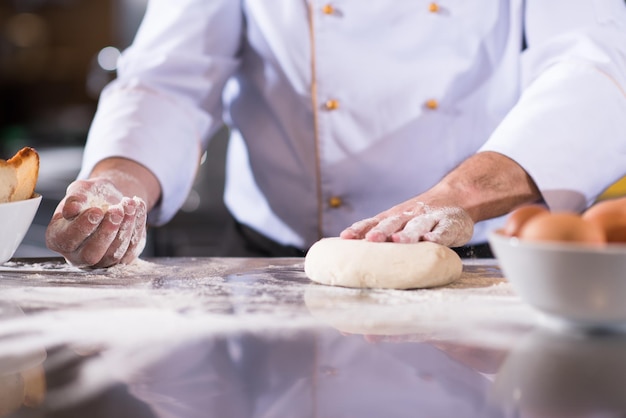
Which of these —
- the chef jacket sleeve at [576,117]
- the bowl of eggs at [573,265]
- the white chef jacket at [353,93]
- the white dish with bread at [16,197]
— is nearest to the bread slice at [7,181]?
the white dish with bread at [16,197]

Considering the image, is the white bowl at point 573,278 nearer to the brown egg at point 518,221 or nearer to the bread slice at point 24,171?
the brown egg at point 518,221

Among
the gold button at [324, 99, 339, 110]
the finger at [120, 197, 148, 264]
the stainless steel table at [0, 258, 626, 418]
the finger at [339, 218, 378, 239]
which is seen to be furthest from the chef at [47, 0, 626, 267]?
the stainless steel table at [0, 258, 626, 418]

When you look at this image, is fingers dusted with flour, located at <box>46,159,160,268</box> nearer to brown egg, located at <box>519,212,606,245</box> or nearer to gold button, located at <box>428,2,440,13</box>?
brown egg, located at <box>519,212,606,245</box>

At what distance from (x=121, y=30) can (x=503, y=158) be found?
4304 mm

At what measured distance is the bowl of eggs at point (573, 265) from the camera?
675 mm

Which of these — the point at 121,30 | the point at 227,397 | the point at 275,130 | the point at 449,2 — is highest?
the point at 449,2

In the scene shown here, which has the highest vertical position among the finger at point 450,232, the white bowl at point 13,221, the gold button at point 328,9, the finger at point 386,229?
the gold button at point 328,9

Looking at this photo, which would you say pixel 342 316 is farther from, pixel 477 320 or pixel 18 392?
pixel 18 392

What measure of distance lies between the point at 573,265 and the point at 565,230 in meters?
0.03

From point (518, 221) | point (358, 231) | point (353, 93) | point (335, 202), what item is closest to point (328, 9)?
point (353, 93)

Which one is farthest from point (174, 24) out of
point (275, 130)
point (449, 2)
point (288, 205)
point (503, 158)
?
point (503, 158)

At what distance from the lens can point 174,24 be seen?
1.62 m

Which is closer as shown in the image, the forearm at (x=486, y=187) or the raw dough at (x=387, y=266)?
the raw dough at (x=387, y=266)

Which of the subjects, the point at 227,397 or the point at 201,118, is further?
the point at 201,118
